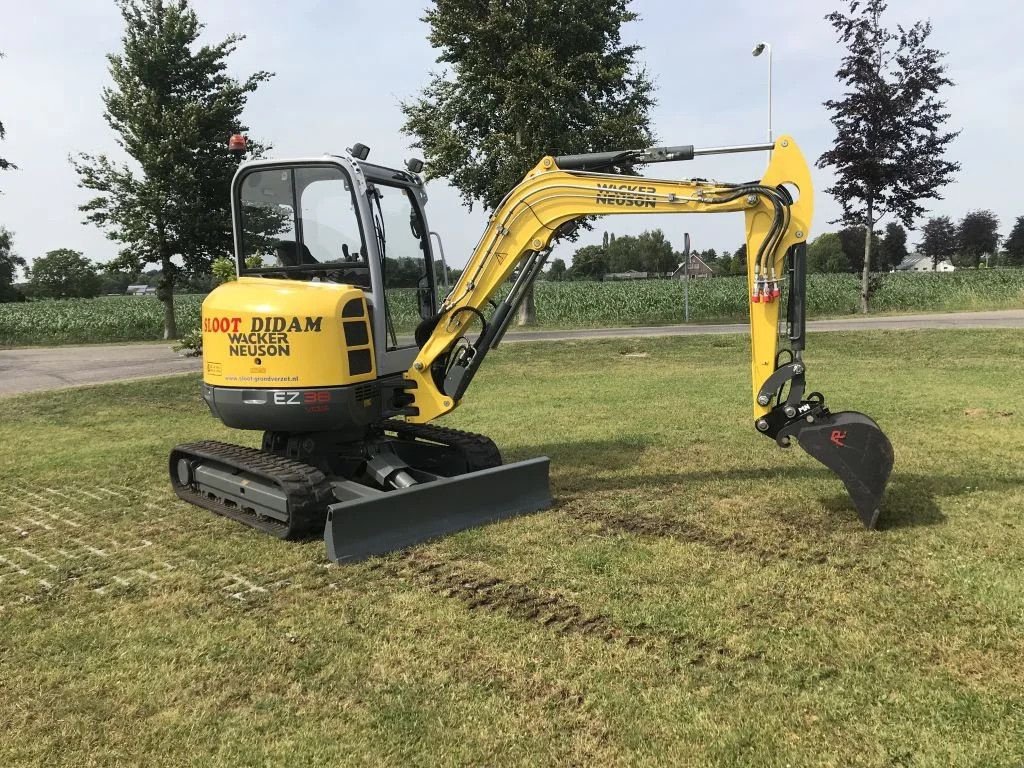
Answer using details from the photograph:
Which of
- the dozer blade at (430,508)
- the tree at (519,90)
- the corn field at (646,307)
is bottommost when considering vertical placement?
the dozer blade at (430,508)

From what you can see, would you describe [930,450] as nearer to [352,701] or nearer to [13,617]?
[352,701]

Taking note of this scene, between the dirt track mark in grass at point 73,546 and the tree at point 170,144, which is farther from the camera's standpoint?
the tree at point 170,144

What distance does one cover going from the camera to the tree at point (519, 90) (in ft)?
70.8

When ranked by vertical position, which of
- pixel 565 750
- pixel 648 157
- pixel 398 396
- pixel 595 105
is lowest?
pixel 565 750

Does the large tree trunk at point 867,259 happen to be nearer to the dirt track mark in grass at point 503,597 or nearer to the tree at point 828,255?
the dirt track mark in grass at point 503,597

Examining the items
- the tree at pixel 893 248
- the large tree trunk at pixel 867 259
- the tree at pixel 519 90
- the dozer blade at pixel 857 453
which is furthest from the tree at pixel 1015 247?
the dozer blade at pixel 857 453

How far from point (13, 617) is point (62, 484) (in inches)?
133

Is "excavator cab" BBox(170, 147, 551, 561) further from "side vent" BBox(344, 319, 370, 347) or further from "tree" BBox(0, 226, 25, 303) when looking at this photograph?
"tree" BBox(0, 226, 25, 303)

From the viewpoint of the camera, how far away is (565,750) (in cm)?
303

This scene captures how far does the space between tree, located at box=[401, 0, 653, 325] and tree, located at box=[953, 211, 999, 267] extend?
6921 centimetres

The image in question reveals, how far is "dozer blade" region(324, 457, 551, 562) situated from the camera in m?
5.12

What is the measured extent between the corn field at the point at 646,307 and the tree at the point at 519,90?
6512 millimetres

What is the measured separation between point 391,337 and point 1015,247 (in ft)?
273

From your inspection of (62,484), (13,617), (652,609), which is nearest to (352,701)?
(652,609)
